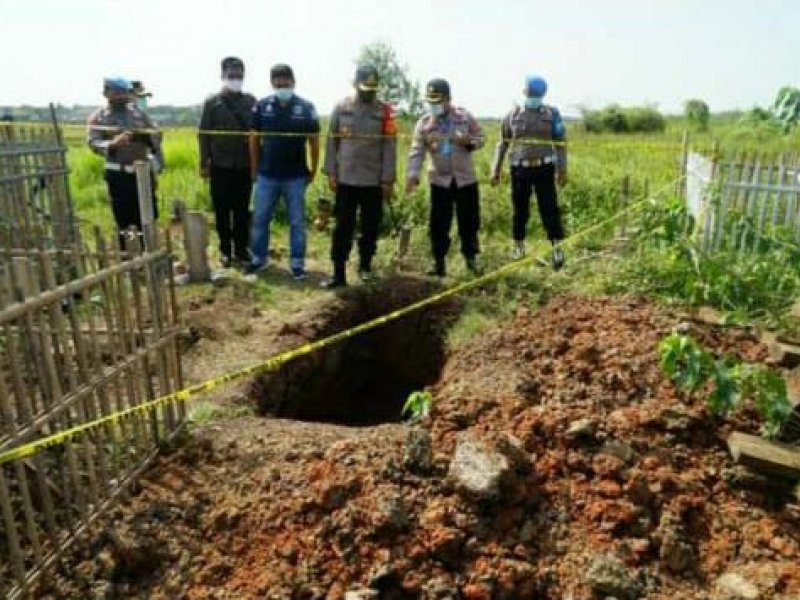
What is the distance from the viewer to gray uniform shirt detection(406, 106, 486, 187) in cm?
631

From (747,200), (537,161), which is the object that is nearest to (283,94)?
(537,161)

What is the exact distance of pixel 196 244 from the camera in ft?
22.1

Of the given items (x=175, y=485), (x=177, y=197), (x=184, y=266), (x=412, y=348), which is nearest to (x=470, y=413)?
(x=175, y=485)

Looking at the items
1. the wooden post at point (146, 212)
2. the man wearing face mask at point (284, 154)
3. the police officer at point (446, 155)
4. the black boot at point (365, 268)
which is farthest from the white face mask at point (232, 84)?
the wooden post at point (146, 212)

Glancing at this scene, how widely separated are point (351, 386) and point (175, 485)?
3.11 metres

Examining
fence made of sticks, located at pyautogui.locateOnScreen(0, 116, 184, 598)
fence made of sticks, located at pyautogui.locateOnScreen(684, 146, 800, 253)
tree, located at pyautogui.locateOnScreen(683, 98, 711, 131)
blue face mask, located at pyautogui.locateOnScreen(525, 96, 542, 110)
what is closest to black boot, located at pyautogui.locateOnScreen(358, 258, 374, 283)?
blue face mask, located at pyautogui.locateOnScreen(525, 96, 542, 110)

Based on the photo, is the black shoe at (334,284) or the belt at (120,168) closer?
the belt at (120,168)

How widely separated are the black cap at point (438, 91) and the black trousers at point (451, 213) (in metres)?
0.71

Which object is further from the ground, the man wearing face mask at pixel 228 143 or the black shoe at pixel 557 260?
the man wearing face mask at pixel 228 143

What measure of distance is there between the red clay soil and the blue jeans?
3179 mm

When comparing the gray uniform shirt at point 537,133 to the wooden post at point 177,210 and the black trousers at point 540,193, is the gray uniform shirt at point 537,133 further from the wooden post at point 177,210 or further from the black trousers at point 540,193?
the wooden post at point 177,210

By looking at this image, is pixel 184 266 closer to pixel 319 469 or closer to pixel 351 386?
pixel 351 386

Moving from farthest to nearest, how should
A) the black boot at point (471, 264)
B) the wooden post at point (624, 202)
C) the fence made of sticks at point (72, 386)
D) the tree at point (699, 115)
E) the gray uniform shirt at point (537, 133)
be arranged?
the tree at point (699, 115) → the wooden post at point (624, 202) → the black boot at point (471, 264) → the gray uniform shirt at point (537, 133) → the fence made of sticks at point (72, 386)

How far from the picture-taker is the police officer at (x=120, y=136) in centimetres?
637
